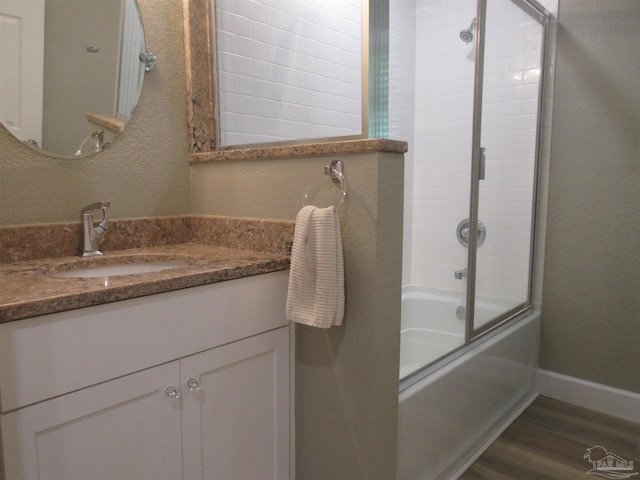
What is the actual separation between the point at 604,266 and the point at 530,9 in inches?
47.5

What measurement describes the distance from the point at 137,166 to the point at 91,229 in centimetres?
27

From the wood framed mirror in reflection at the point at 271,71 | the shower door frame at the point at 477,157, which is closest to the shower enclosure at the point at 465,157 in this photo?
the shower door frame at the point at 477,157

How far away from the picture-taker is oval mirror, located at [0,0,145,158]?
117 centimetres

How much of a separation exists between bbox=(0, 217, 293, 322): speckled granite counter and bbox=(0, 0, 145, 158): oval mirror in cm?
27

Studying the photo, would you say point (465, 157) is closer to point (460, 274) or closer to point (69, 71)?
point (460, 274)

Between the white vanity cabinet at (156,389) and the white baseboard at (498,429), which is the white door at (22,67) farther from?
the white baseboard at (498,429)

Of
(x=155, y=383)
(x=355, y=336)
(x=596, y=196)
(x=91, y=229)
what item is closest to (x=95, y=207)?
(x=91, y=229)

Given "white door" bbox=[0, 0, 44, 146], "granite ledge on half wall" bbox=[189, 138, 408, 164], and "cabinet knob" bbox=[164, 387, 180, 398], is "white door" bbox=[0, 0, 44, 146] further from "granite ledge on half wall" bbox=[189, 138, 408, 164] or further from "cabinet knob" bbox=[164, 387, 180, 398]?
"cabinet knob" bbox=[164, 387, 180, 398]

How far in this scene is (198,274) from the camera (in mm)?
1008

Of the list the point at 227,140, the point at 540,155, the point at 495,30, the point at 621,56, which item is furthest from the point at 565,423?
the point at 227,140

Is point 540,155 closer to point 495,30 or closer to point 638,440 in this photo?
point 495,30

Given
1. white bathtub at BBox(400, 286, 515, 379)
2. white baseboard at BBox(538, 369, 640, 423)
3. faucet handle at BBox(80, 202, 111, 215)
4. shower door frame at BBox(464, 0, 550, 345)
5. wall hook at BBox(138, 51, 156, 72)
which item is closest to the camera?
faucet handle at BBox(80, 202, 111, 215)

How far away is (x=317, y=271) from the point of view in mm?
1094

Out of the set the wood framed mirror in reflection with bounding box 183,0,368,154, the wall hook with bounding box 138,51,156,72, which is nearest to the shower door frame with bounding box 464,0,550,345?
the wood framed mirror in reflection with bounding box 183,0,368,154
